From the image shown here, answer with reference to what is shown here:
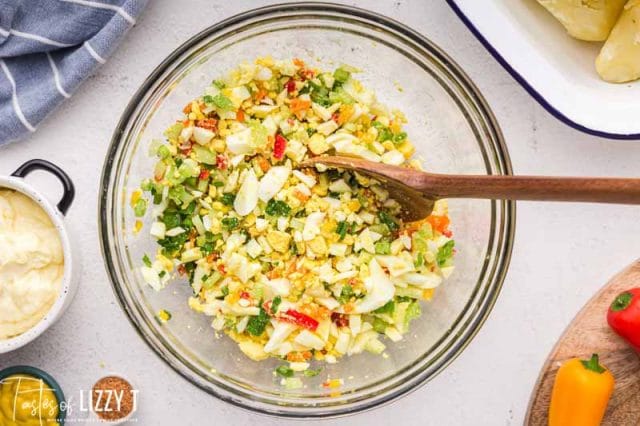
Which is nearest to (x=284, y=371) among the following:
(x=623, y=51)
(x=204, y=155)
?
(x=204, y=155)

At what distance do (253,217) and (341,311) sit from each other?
0.27m

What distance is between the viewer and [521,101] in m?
1.83

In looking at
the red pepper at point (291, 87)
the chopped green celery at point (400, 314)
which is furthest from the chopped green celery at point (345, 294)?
the red pepper at point (291, 87)

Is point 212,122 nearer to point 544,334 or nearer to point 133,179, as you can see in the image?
point 133,179

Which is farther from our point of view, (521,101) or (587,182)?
(521,101)

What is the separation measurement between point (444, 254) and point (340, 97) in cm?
41

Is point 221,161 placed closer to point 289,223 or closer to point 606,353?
point 289,223

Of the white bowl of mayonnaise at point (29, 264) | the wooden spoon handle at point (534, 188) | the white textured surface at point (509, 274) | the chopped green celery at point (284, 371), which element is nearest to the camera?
the wooden spoon handle at point (534, 188)

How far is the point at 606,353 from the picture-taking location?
1.80 meters

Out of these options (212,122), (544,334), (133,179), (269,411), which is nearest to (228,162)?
(212,122)

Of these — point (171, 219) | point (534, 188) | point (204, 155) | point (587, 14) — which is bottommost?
point (534, 188)

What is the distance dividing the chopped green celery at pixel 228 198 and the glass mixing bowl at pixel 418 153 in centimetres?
22

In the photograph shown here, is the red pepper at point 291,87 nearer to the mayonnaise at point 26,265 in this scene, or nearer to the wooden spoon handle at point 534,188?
the wooden spoon handle at point 534,188

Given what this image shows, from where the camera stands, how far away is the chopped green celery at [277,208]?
1629 mm
